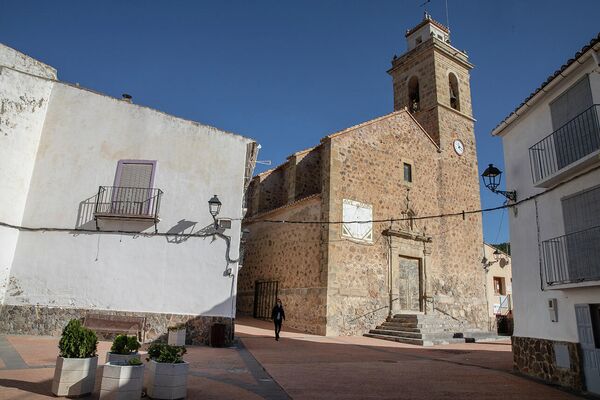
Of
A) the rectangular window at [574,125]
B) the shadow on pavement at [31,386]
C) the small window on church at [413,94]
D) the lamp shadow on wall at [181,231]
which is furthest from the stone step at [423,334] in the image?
the small window on church at [413,94]

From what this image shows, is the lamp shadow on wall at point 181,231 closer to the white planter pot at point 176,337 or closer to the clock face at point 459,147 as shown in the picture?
the white planter pot at point 176,337

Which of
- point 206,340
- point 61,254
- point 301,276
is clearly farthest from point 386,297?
point 61,254

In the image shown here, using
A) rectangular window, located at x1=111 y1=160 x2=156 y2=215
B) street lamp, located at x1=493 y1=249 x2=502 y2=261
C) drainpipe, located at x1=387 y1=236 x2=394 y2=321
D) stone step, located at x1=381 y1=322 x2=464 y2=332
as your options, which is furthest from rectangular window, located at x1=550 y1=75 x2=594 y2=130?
street lamp, located at x1=493 y1=249 x2=502 y2=261

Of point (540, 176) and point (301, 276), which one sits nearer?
point (540, 176)

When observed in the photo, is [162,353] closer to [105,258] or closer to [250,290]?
[105,258]

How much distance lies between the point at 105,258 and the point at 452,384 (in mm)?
8810

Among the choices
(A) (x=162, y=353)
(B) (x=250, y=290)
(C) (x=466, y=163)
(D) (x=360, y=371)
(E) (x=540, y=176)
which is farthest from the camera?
(C) (x=466, y=163)

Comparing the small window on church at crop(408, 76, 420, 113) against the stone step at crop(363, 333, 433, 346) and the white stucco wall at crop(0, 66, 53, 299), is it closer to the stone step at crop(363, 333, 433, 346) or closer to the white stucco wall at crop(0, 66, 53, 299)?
the stone step at crop(363, 333, 433, 346)

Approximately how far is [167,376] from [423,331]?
36.1 feet

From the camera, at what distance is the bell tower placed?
20750mm

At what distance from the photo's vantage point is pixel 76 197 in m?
11.3

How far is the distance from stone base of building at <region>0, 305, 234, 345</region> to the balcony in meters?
2.31

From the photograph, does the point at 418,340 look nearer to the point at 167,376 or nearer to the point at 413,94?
the point at 167,376

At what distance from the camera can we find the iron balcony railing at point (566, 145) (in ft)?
23.4
